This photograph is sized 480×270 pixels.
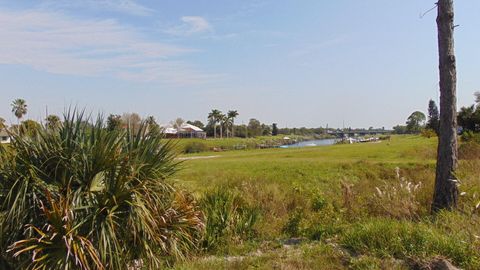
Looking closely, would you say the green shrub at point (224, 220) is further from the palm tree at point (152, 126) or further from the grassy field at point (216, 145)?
the palm tree at point (152, 126)

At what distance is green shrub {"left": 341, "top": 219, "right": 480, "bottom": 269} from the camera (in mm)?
5012

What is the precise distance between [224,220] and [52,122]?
333cm

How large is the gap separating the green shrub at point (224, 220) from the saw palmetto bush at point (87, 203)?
638 millimetres

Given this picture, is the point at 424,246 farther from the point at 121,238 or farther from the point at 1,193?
the point at 1,193

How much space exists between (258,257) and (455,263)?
2.68m

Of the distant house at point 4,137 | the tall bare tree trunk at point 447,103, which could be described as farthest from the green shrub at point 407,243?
the distant house at point 4,137

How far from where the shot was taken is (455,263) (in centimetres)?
490

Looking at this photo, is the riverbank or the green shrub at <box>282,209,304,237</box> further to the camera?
the riverbank

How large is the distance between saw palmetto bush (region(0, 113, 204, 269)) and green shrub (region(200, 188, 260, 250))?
0.64 metres

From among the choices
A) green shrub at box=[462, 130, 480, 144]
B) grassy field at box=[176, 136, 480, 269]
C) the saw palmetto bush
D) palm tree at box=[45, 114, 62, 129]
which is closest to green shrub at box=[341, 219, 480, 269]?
grassy field at box=[176, 136, 480, 269]

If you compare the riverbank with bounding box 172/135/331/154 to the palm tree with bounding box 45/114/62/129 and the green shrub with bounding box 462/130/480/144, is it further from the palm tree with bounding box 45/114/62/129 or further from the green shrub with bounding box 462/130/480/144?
the green shrub with bounding box 462/130/480/144

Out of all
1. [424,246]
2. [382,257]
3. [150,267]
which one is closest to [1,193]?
[150,267]

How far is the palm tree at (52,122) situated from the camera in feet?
18.3

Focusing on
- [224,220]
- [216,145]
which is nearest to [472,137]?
[224,220]
